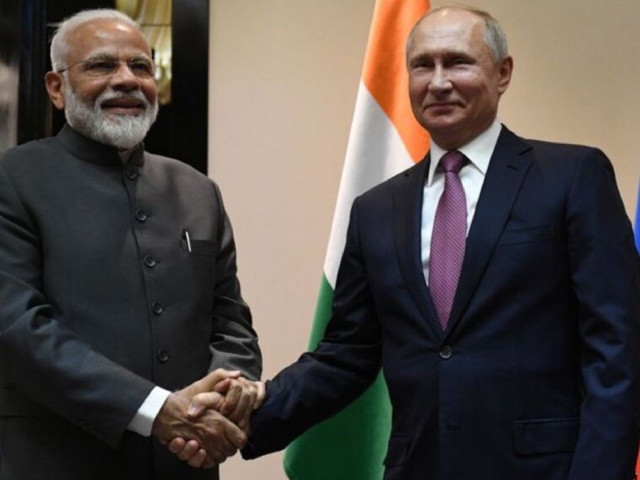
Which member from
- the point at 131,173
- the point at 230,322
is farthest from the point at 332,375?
the point at 131,173

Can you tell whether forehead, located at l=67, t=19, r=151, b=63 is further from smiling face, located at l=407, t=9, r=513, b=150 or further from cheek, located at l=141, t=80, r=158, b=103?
smiling face, located at l=407, t=9, r=513, b=150

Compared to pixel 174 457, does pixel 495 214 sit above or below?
above

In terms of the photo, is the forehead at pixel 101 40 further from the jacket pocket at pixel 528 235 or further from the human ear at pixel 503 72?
the jacket pocket at pixel 528 235

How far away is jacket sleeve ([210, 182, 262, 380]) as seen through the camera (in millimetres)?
2373

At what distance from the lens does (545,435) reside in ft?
6.37

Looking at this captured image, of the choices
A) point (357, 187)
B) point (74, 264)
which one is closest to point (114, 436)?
point (74, 264)

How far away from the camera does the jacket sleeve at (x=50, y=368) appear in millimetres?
2121

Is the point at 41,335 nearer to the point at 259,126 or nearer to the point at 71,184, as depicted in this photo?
the point at 71,184

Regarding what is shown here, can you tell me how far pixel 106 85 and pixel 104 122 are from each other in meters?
0.09

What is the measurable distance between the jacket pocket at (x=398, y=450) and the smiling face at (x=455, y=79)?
58 cm

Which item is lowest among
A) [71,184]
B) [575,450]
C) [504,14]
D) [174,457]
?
[174,457]

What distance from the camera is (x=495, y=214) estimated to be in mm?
2031

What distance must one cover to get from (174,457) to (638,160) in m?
1.78

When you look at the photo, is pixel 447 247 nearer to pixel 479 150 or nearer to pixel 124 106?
pixel 479 150
